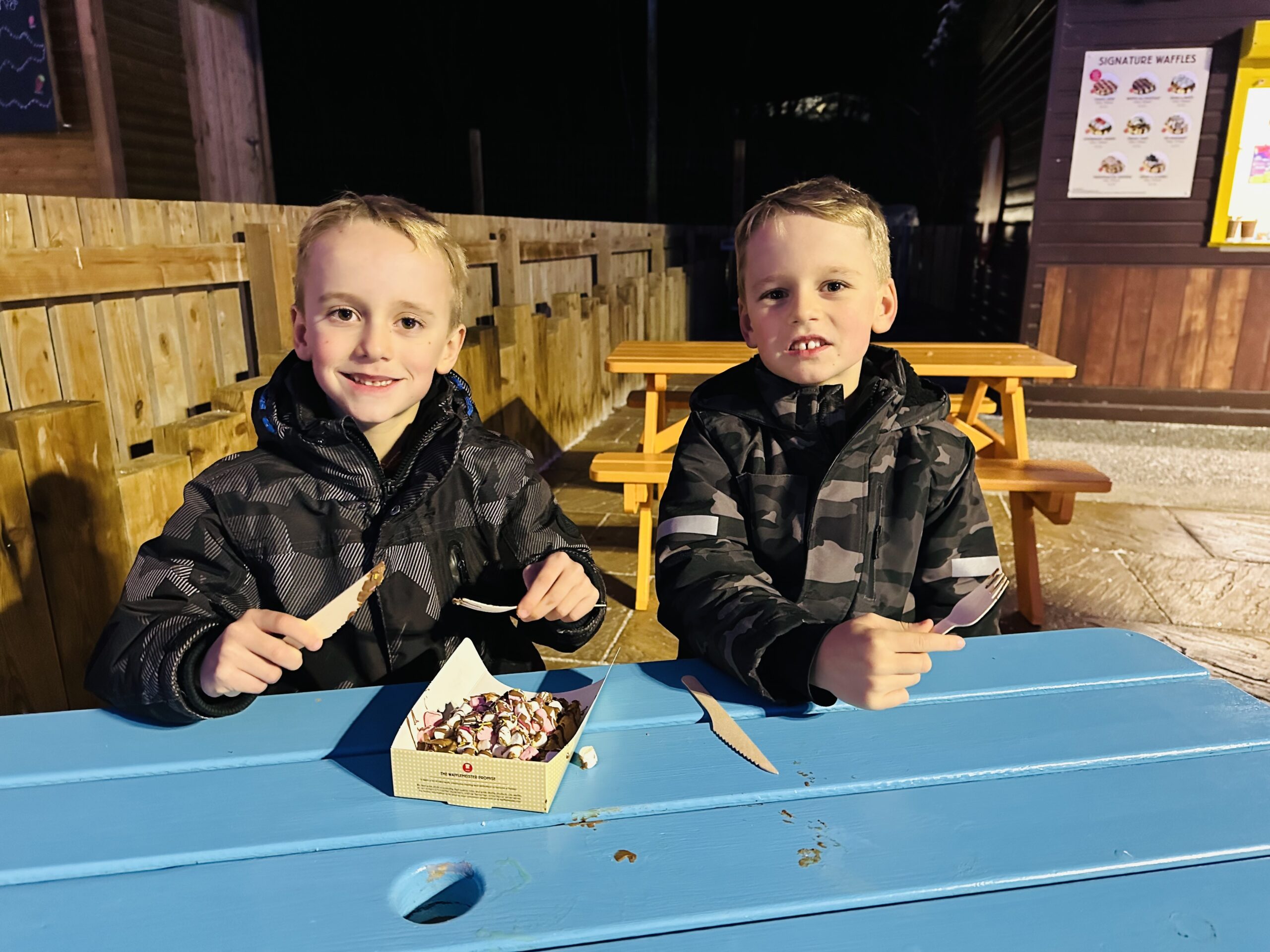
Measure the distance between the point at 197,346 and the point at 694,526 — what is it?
254 cm

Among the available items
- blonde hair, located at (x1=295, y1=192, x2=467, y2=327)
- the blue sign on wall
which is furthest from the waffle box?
the blue sign on wall

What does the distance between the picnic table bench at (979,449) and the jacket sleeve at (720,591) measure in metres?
1.66

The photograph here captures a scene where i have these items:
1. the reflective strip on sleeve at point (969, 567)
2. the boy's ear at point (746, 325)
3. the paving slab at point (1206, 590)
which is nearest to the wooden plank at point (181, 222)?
the boy's ear at point (746, 325)

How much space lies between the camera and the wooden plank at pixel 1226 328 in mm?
5930

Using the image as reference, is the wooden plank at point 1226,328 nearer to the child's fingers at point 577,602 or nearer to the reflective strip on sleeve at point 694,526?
the reflective strip on sleeve at point 694,526

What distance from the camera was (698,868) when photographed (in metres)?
0.89

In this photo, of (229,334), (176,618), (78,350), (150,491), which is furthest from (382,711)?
(229,334)

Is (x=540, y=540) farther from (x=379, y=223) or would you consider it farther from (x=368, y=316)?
(x=379, y=223)

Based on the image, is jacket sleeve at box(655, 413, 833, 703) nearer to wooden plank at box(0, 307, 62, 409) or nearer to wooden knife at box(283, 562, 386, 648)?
wooden knife at box(283, 562, 386, 648)

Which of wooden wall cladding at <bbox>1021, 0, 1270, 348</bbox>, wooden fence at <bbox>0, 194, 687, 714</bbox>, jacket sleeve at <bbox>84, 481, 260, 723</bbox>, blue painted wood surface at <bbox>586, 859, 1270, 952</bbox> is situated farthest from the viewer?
wooden wall cladding at <bbox>1021, 0, 1270, 348</bbox>

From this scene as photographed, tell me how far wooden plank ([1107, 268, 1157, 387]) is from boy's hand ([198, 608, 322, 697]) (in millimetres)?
6518

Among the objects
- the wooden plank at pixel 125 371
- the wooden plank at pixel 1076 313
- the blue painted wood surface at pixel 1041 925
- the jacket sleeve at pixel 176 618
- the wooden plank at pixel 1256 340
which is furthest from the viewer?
the wooden plank at pixel 1076 313

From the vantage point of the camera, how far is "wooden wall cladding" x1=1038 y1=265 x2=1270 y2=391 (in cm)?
597

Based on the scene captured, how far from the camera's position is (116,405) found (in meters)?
2.90
